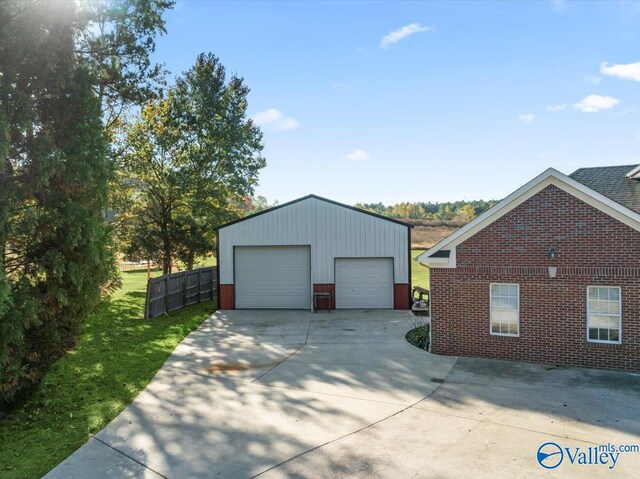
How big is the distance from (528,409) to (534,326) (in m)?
3.41

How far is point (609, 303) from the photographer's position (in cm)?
1041

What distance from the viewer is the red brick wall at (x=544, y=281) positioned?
10242 mm

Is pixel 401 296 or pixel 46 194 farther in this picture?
pixel 401 296

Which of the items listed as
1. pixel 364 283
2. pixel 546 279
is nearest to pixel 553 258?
pixel 546 279

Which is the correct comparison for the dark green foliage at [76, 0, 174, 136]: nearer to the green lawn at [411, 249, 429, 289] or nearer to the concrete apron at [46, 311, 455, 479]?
the concrete apron at [46, 311, 455, 479]

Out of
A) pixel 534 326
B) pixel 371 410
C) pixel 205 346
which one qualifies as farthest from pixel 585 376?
pixel 205 346

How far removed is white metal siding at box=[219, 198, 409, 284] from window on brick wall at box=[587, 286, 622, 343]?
8650 mm

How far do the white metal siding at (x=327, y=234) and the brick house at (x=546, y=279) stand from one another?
695cm

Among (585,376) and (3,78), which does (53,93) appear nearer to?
(3,78)

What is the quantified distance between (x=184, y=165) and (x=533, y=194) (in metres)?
18.0

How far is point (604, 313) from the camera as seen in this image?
10461 mm

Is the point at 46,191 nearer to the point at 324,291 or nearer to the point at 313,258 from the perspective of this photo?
the point at 313,258

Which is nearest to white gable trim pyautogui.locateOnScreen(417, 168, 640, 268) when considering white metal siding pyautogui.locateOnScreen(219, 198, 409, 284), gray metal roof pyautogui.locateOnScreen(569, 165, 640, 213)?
gray metal roof pyautogui.locateOnScreen(569, 165, 640, 213)

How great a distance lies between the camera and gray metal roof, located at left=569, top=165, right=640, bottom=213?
11.6m
